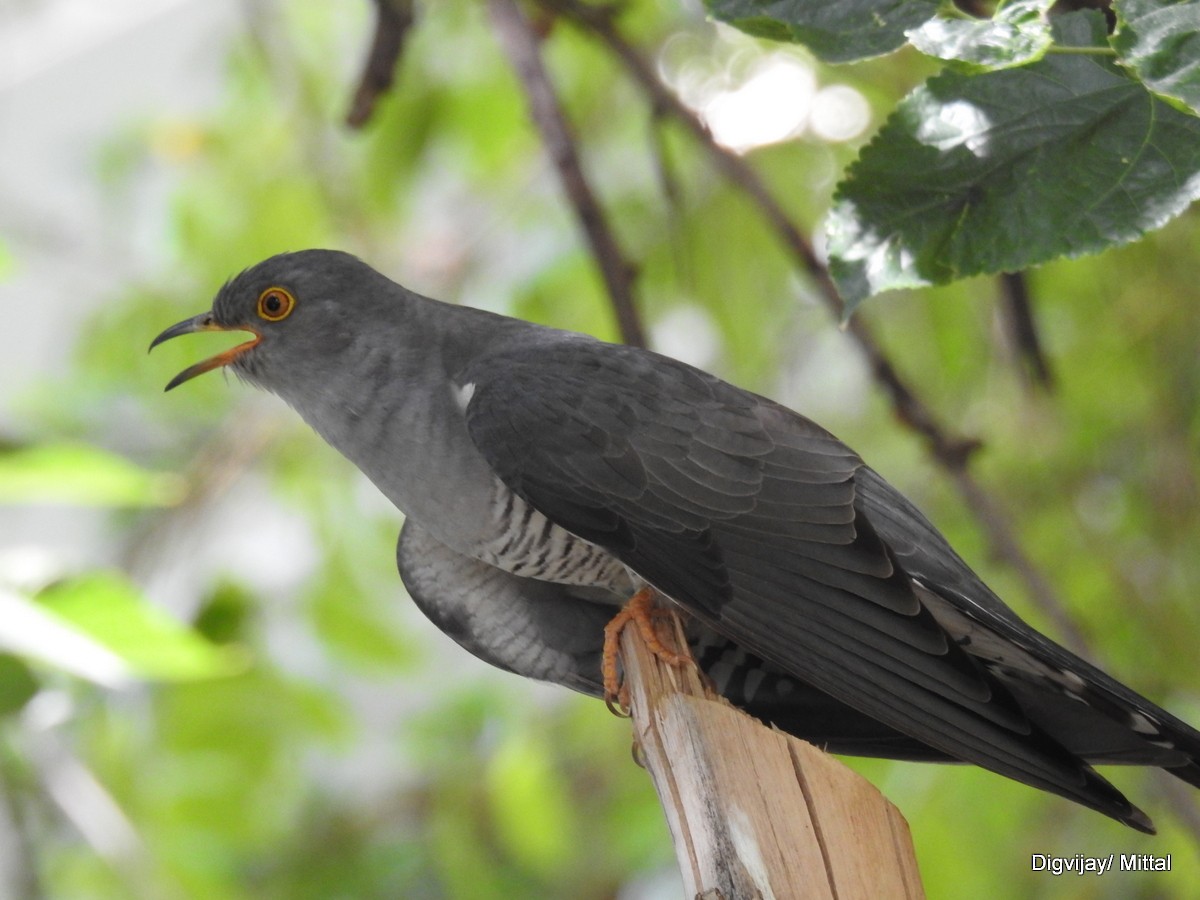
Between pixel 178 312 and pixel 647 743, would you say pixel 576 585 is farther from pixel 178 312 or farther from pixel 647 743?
pixel 178 312

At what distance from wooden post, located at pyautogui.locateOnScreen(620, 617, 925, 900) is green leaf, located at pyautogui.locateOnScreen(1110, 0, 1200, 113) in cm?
73

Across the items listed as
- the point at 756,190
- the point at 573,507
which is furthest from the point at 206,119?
the point at 573,507

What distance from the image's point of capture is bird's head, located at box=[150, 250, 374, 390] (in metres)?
1.94

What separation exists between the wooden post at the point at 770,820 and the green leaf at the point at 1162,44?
731 mm

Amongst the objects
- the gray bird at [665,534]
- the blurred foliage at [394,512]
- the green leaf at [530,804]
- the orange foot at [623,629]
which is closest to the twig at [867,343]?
the blurred foliage at [394,512]

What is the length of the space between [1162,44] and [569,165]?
1300mm

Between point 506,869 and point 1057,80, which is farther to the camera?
point 506,869

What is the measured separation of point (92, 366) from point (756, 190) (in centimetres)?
223

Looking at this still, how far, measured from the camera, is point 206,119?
4.18 metres

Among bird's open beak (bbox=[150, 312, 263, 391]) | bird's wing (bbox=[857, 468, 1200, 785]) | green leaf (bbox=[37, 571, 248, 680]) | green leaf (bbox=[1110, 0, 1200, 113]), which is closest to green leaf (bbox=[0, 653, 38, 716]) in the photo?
green leaf (bbox=[37, 571, 248, 680])

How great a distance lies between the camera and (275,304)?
1961 mm

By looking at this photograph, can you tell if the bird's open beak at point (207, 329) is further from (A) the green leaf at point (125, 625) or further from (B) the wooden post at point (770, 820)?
(B) the wooden post at point (770, 820)

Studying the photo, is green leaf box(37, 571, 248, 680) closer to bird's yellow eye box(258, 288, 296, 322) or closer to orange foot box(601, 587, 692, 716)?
bird's yellow eye box(258, 288, 296, 322)

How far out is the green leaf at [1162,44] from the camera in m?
1.02
